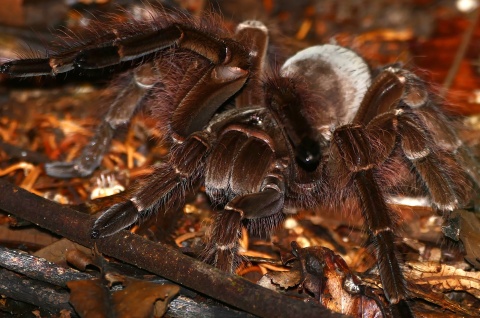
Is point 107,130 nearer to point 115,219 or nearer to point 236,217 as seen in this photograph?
point 115,219

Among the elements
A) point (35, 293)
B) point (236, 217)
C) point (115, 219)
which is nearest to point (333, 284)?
point (236, 217)

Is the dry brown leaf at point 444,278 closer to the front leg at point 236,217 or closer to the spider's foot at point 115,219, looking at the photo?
the front leg at point 236,217

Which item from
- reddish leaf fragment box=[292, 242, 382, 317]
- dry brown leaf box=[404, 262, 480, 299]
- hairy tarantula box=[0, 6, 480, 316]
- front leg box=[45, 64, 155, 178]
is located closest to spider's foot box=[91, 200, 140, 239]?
hairy tarantula box=[0, 6, 480, 316]

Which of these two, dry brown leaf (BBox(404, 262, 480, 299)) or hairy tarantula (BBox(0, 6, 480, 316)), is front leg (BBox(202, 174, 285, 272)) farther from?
dry brown leaf (BBox(404, 262, 480, 299))

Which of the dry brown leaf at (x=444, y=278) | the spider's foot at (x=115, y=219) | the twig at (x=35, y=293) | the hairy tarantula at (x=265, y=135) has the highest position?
the hairy tarantula at (x=265, y=135)

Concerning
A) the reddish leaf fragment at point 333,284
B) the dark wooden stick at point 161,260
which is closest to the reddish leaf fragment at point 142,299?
the dark wooden stick at point 161,260

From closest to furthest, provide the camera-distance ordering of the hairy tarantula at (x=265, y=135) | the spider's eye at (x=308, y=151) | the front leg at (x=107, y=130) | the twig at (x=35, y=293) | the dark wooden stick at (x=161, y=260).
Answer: the dark wooden stick at (x=161, y=260), the twig at (x=35, y=293), the spider's eye at (x=308, y=151), the hairy tarantula at (x=265, y=135), the front leg at (x=107, y=130)
